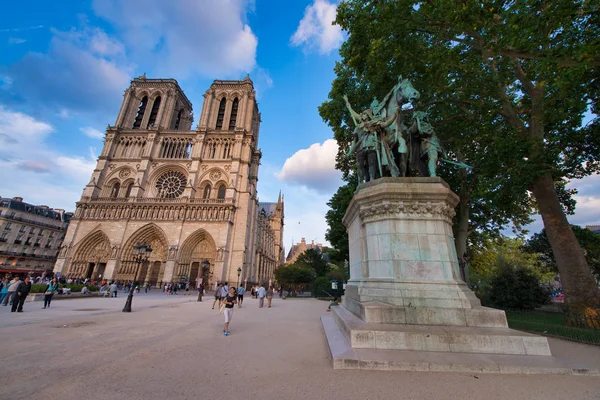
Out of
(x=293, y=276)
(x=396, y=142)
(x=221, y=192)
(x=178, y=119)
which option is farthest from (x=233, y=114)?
(x=396, y=142)

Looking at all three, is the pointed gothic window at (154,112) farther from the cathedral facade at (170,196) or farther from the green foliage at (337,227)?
the green foliage at (337,227)

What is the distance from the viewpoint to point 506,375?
3156 millimetres

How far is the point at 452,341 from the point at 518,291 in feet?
41.1

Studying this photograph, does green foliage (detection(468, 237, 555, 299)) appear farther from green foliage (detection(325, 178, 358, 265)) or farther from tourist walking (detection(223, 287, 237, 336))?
tourist walking (detection(223, 287, 237, 336))

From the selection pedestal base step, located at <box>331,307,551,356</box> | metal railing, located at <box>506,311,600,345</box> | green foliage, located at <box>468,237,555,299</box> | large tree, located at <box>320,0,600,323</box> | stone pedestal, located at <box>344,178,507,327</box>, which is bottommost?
metal railing, located at <box>506,311,600,345</box>

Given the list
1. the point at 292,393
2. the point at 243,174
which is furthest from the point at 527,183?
the point at 243,174

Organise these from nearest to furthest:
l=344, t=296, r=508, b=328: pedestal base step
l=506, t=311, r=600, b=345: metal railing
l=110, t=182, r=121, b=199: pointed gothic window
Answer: l=344, t=296, r=508, b=328: pedestal base step < l=506, t=311, r=600, b=345: metal railing < l=110, t=182, r=121, b=199: pointed gothic window

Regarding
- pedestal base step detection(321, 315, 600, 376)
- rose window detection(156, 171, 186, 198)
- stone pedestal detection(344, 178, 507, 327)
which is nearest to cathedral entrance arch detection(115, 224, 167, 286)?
rose window detection(156, 171, 186, 198)

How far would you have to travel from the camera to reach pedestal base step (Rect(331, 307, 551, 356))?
3662 mm

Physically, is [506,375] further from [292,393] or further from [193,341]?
[193,341]

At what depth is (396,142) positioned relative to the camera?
237 inches

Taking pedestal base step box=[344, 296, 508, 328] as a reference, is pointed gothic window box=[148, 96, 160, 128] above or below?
above

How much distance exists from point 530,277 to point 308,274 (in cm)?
2386

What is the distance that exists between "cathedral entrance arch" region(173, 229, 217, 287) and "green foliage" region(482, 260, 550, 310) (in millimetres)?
27163
